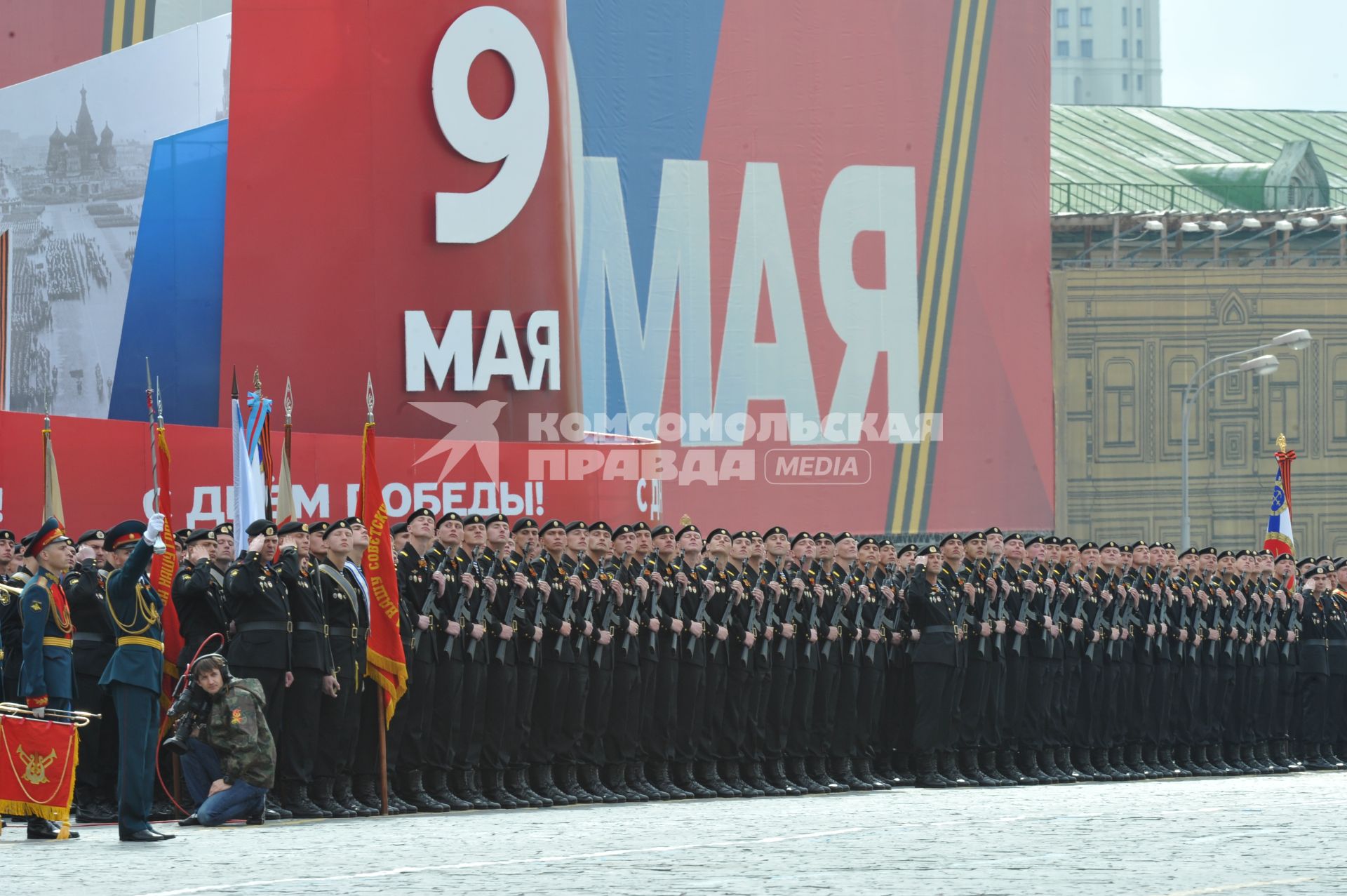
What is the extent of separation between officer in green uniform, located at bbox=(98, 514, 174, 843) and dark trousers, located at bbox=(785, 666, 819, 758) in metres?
5.31

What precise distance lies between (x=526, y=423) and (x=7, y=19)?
22.5 ft

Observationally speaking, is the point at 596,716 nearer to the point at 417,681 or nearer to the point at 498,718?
the point at 498,718

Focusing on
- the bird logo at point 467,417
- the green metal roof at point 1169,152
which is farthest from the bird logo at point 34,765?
the green metal roof at point 1169,152

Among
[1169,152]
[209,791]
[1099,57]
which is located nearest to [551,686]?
[209,791]

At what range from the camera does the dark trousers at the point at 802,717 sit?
14211 mm

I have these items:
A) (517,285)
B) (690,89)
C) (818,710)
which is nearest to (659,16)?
(690,89)

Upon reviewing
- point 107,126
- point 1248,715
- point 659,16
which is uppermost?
point 659,16

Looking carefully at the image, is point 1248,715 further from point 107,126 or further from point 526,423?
point 107,126

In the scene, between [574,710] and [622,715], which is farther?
[622,715]

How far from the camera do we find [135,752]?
9.69 meters

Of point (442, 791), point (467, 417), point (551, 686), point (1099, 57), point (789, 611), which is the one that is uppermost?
point (1099, 57)

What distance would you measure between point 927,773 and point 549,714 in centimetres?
320

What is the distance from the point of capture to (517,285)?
18.5 m

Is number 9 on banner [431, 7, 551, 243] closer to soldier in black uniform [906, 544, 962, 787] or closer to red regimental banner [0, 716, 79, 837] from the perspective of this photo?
soldier in black uniform [906, 544, 962, 787]
